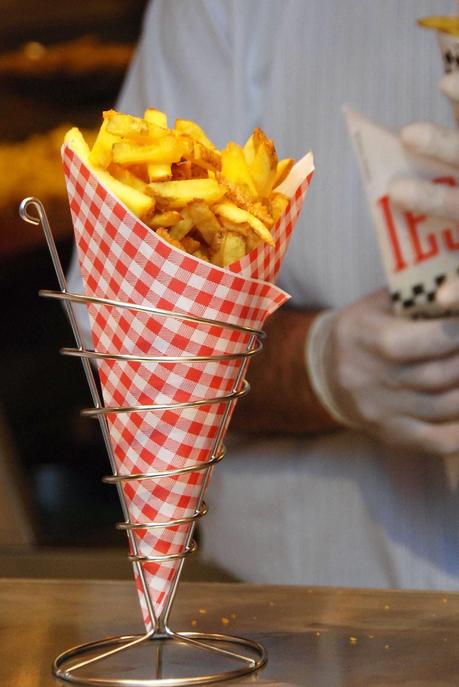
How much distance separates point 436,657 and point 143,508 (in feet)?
0.69

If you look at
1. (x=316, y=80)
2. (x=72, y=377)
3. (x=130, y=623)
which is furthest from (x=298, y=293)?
(x=130, y=623)

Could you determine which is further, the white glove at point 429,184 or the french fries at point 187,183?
the white glove at point 429,184

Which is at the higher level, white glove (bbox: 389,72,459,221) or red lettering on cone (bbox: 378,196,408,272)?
white glove (bbox: 389,72,459,221)

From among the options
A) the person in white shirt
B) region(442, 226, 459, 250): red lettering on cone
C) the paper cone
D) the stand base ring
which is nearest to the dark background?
the person in white shirt

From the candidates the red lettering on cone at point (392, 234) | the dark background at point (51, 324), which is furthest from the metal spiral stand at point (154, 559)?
the dark background at point (51, 324)

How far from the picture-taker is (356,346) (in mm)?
1738

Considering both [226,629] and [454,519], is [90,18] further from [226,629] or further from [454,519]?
[226,629]

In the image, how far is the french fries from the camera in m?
0.60

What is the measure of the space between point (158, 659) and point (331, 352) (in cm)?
114

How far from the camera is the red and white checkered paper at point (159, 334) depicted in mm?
604

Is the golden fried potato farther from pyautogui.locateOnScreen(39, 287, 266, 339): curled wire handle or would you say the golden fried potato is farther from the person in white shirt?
the person in white shirt

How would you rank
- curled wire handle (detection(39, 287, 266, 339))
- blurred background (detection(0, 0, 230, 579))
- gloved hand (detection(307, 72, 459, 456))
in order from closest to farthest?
curled wire handle (detection(39, 287, 266, 339))
gloved hand (detection(307, 72, 459, 456))
blurred background (detection(0, 0, 230, 579))

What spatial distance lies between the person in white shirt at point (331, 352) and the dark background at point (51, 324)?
26 cm

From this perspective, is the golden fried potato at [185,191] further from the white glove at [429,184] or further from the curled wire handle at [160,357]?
the white glove at [429,184]
